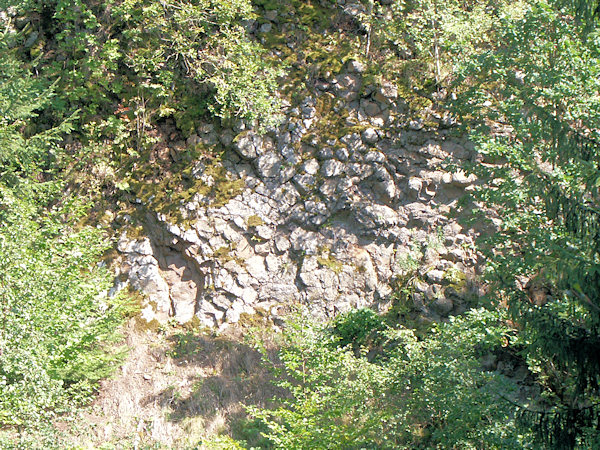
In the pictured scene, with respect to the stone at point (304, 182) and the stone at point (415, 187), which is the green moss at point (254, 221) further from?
the stone at point (415, 187)

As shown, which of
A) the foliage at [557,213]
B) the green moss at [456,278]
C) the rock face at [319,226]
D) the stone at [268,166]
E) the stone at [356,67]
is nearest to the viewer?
the foliage at [557,213]

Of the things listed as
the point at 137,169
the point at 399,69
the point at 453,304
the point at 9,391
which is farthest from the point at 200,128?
the point at 9,391

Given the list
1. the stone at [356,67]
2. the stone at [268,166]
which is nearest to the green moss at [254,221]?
the stone at [268,166]

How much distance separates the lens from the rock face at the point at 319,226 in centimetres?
958

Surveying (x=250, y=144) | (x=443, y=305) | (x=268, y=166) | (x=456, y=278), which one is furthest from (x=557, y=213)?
(x=250, y=144)

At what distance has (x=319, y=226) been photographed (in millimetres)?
10148

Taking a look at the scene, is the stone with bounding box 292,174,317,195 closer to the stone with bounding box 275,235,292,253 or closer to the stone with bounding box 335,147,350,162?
the stone with bounding box 335,147,350,162

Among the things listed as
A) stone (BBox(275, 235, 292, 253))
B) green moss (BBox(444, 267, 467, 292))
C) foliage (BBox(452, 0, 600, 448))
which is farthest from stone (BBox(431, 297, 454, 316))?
stone (BBox(275, 235, 292, 253))

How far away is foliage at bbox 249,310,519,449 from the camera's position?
5.63m

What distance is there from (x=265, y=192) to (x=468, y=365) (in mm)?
5417

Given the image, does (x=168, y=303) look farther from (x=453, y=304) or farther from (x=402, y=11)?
(x=402, y=11)

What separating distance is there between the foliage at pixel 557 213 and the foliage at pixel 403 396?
45 centimetres

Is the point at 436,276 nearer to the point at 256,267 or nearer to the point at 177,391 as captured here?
the point at 256,267

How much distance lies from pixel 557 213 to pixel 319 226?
594 cm
